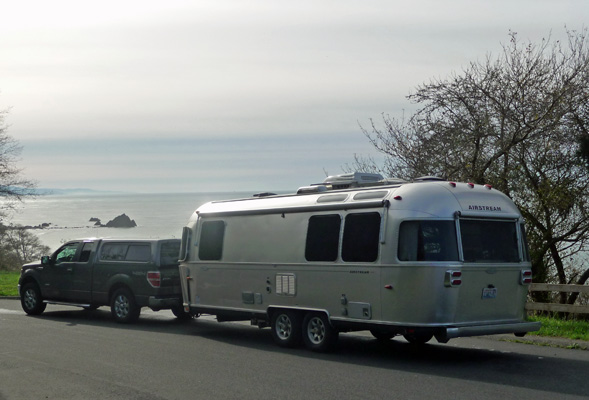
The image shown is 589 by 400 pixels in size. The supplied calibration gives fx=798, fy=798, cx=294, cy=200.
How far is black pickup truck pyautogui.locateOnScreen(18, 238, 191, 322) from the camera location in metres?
16.8

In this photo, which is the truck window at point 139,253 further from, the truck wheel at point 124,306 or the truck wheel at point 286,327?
the truck wheel at point 286,327

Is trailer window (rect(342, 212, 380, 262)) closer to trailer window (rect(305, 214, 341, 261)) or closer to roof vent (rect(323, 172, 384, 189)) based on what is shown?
trailer window (rect(305, 214, 341, 261))

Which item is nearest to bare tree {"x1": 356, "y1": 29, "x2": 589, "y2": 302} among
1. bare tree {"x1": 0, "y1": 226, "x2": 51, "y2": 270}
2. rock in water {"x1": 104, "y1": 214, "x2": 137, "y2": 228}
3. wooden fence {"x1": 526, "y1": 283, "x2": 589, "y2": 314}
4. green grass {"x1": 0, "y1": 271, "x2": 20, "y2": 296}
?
wooden fence {"x1": 526, "y1": 283, "x2": 589, "y2": 314}

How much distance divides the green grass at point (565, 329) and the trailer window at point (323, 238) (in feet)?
12.5

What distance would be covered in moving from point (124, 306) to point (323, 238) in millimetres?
6254

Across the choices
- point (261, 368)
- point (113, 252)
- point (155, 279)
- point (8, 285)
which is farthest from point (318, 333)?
point (8, 285)

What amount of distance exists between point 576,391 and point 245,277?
21.8ft

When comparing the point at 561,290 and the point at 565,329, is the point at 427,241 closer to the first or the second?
the point at 561,290

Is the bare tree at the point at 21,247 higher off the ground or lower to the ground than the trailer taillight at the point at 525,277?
higher

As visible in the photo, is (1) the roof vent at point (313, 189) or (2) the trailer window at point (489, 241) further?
(1) the roof vent at point (313, 189)

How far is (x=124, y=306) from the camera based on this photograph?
17.2 meters

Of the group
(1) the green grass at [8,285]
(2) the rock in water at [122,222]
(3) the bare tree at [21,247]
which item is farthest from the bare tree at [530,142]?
(2) the rock in water at [122,222]

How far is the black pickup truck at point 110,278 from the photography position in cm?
1675

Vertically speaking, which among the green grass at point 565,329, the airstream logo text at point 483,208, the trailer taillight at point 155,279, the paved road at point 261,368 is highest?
the airstream logo text at point 483,208
